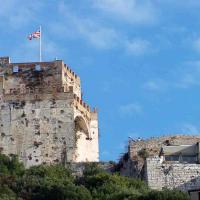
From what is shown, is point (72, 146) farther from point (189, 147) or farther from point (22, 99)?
point (189, 147)

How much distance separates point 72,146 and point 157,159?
29.9 feet

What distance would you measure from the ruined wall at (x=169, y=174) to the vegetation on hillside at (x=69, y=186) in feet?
3.76

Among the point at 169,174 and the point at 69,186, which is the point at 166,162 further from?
the point at 69,186

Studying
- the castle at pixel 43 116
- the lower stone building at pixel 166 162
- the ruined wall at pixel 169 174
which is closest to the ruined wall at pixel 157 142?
the lower stone building at pixel 166 162

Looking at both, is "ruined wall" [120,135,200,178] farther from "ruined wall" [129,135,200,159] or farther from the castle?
the castle

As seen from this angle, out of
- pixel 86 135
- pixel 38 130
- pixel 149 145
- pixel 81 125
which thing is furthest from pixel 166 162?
pixel 81 125

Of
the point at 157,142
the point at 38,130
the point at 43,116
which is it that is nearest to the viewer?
the point at 157,142

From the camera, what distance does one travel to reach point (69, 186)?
57.6 m

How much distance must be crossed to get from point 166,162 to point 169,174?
78 centimetres

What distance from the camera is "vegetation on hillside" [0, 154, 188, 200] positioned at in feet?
181

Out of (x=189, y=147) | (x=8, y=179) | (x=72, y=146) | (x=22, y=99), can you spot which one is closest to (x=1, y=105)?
(x=22, y=99)

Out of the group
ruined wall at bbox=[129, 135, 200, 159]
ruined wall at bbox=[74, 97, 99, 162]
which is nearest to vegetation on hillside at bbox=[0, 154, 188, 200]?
ruined wall at bbox=[129, 135, 200, 159]

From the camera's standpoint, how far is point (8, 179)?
60406 millimetres

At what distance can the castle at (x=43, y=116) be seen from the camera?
68.1 m
